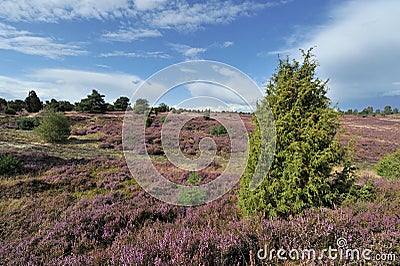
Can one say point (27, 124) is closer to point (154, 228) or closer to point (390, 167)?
point (154, 228)

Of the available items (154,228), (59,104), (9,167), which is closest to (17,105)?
(59,104)

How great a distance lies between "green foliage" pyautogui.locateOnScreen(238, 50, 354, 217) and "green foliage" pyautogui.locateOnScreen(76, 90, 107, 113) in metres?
47.5

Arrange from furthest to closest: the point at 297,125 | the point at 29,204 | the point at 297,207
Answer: the point at 29,204
the point at 297,125
the point at 297,207

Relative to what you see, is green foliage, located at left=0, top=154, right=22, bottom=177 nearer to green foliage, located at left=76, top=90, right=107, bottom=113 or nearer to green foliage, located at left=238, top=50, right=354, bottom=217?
green foliage, located at left=238, top=50, right=354, bottom=217

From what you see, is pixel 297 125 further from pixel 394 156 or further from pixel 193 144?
pixel 193 144

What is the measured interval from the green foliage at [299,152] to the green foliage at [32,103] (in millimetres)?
53901

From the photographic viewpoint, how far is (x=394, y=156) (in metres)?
10.3

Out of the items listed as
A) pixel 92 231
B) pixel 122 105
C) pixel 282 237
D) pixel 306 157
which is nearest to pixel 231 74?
pixel 306 157

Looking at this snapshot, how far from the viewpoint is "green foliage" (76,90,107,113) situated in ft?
147

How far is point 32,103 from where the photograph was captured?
45.1 meters

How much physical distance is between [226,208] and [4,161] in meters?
8.83

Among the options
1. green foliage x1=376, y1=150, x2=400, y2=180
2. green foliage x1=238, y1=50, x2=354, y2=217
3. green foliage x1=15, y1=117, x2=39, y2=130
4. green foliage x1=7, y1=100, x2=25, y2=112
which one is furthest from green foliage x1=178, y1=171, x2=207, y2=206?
green foliage x1=7, y1=100, x2=25, y2=112

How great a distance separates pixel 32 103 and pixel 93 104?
12.4 m

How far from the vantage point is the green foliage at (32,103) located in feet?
146
